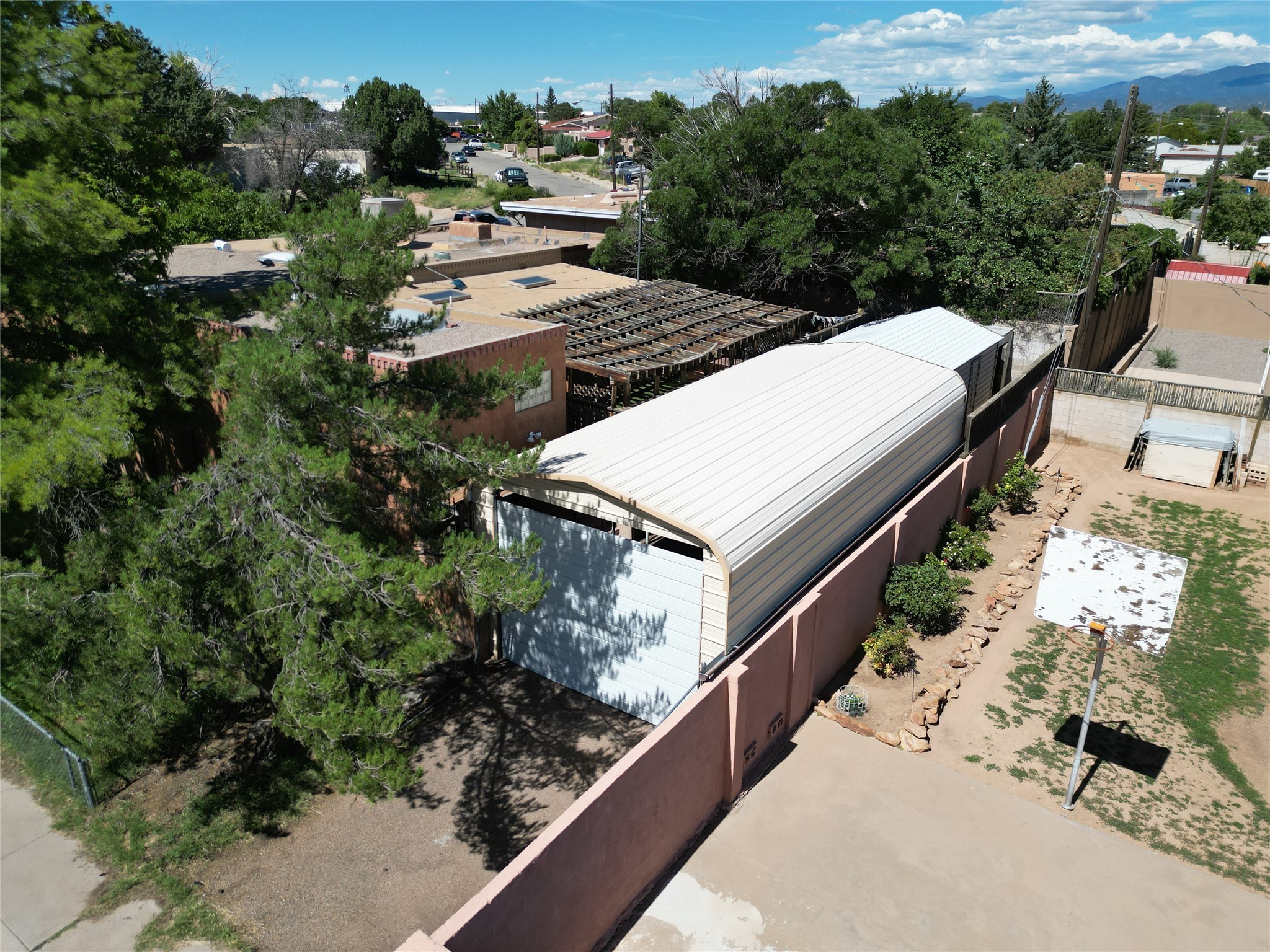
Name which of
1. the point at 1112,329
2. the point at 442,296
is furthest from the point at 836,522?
the point at 1112,329

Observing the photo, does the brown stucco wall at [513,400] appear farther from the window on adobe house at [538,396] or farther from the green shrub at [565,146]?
the green shrub at [565,146]

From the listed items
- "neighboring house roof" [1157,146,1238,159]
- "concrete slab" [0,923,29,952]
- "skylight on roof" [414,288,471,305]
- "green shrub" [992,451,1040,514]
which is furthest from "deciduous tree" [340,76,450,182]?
"neighboring house roof" [1157,146,1238,159]

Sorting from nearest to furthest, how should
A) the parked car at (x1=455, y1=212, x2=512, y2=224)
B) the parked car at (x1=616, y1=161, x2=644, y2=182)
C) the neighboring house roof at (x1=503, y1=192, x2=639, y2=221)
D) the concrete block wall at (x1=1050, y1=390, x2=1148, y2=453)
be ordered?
1. the concrete block wall at (x1=1050, y1=390, x2=1148, y2=453)
2. the neighboring house roof at (x1=503, y1=192, x2=639, y2=221)
3. the parked car at (x1=455, y1=212, x2=512, y2=224)
4. the parked car at (x1=616, y1=161, x2=644, y2=182)

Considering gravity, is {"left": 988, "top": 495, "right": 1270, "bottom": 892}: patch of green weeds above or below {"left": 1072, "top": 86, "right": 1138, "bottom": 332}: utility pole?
below

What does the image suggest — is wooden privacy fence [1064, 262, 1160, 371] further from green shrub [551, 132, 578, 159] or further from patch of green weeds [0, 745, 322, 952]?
green shrub [551, 132, 578, 159]

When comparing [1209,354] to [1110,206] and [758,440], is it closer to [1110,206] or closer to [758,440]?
[1110,206]

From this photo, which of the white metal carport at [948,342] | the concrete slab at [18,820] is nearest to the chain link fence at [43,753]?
the concrete slab at [18,820]

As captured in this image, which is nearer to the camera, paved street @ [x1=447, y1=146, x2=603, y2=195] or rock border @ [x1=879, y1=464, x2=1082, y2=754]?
rock border @ [x1=879, y1=464, x2=1082, y2=754]
